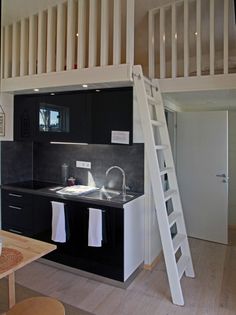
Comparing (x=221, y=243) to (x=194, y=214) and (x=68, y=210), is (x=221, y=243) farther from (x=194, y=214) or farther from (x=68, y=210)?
(x=68, y=210)

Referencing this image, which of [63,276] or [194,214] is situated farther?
[194,214]

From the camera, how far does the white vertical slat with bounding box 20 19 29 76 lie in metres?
3.03

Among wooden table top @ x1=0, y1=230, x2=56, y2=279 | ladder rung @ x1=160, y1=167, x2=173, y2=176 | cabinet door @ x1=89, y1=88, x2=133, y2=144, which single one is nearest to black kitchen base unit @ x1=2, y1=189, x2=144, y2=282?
ladder rung @ x1=160, y1=167, x2=173, y2=176

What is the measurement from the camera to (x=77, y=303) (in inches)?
A: 93.2

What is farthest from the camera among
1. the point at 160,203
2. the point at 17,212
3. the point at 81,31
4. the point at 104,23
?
the point at 17,212

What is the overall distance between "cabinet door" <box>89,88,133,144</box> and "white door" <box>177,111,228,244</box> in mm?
1525

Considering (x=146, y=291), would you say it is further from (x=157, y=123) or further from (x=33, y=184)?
(x=33, y=184)

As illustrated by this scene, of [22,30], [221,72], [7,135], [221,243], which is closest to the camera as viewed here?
[221,72]

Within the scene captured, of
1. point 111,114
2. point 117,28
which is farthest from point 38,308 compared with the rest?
point 117,28

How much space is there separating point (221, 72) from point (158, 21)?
100 cm

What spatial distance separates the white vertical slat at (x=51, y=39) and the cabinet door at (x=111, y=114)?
0.56 m

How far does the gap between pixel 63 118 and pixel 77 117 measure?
8.6 inches

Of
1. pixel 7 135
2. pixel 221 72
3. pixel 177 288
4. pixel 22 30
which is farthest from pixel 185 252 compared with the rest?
pixel 22 30

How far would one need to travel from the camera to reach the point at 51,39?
2.83 metres
